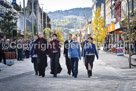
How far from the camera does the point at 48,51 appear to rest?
1577 centimetres

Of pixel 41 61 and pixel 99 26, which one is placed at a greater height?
pixel 99 26

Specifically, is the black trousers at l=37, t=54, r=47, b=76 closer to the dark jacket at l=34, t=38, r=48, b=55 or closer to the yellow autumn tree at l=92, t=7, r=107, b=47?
the dark jacket at l=34, t=38, r=48, b=55

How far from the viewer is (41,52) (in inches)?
622

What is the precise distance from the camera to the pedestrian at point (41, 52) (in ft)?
51.6

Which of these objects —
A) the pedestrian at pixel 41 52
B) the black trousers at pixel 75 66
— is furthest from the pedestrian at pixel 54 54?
the black trousers at pixel 75 66

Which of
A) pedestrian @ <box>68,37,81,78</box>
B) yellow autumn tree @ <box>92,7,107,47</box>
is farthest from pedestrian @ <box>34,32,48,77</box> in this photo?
yellow autumn tree @ <box>92,7,107,47</box>

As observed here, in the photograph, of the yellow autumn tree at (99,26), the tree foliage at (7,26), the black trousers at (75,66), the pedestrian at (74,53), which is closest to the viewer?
the black trousers at (75,66)

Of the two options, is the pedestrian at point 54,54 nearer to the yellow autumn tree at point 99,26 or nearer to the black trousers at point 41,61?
the black trousers at point 41,61

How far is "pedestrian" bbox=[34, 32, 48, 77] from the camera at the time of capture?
15.7 m

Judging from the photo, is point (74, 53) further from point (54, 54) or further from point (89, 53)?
point (54, 54)

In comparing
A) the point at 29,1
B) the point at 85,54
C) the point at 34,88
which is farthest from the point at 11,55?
the point at 29,1

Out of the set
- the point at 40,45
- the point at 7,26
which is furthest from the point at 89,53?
the point at 7,26

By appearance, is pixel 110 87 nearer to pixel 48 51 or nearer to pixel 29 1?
pixel 48 51

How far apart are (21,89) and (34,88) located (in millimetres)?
432
